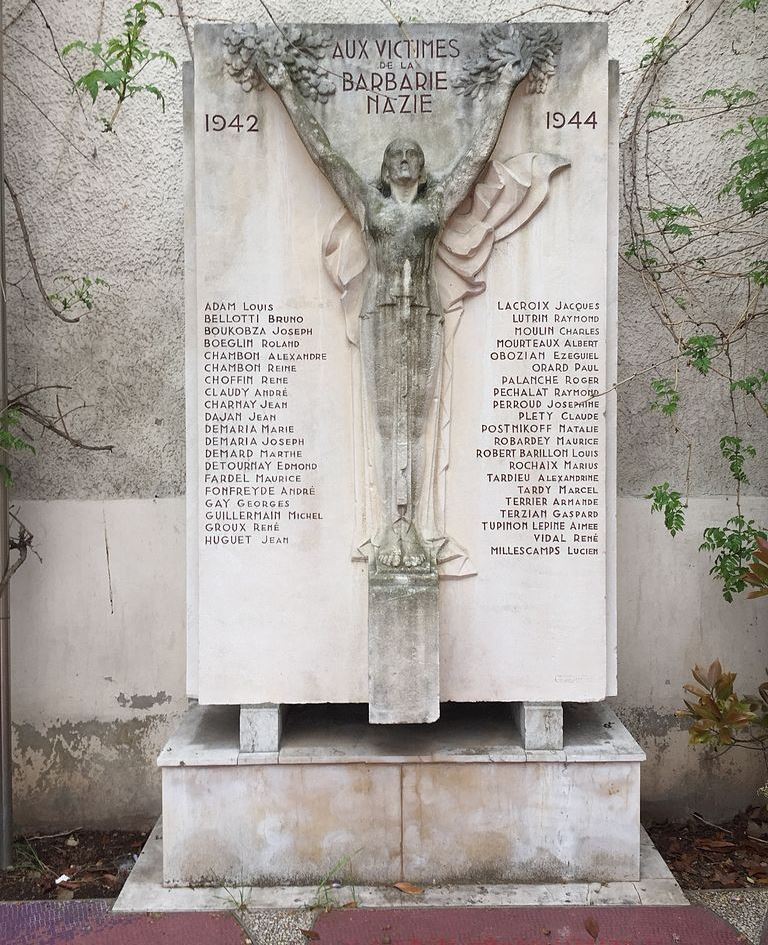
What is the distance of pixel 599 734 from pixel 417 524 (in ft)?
4.35

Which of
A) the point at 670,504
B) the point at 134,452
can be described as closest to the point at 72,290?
the point at 134,452

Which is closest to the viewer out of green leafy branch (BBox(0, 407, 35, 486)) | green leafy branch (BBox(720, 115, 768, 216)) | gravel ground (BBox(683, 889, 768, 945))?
gravel ground (BBox(683, 889, 768, 945))

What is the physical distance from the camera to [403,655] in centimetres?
335

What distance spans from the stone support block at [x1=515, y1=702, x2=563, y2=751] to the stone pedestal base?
4 cm

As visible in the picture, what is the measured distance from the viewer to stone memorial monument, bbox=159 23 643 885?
11.5 ft

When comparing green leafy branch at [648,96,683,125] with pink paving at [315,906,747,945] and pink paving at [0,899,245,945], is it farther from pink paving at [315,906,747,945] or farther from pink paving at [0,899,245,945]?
pink paving at [0,899,245,945]

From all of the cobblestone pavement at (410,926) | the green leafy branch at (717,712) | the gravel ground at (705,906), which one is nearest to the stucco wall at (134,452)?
the green leafy branch at (717,712)

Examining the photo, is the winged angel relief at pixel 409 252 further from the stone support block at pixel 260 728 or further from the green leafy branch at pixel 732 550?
the green leafy branch at pixel 732 550

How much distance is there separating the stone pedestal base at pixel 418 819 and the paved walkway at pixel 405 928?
0.24m

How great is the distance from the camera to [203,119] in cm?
351

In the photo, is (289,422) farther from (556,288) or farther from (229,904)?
(229,904)

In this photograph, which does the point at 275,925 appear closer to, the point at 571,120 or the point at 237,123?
the point at 237,123

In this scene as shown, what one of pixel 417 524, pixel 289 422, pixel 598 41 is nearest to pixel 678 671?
pixel 417 524

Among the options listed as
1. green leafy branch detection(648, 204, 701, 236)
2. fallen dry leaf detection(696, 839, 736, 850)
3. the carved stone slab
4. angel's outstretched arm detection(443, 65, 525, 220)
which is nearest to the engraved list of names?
the carved stone slab
